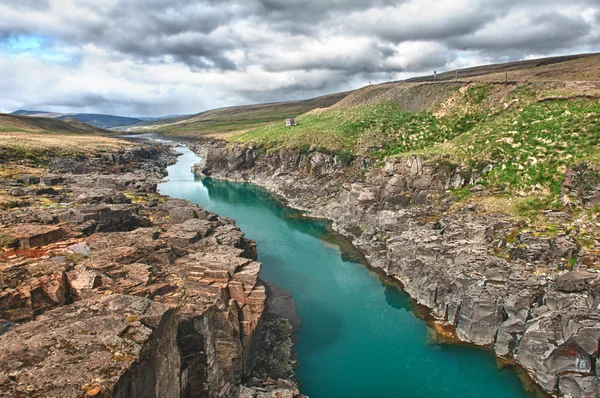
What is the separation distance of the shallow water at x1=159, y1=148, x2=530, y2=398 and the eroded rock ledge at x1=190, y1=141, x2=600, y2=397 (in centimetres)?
206

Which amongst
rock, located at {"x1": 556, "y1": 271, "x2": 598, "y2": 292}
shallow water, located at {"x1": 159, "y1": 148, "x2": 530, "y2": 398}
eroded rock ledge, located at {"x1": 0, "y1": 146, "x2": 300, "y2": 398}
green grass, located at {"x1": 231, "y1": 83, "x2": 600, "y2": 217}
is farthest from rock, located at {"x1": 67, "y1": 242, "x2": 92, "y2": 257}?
green grass, located at {"x1": 231, "y1": 83, "x2": 600, "y2": 217}

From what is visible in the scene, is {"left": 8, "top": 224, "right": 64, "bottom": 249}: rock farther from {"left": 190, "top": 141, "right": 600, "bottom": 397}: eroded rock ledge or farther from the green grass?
the green grass

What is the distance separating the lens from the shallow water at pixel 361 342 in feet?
82.7

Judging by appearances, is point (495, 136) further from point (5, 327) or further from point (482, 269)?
point (5, 327)

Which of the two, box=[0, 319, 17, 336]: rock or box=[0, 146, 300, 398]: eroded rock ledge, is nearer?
box=[0, 146, 300, 398]: eroded rock ledge

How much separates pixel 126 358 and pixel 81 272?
11644 millimetres

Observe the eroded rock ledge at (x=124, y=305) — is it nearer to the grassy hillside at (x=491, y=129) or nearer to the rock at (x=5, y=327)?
the rock at (x=5, y=327)

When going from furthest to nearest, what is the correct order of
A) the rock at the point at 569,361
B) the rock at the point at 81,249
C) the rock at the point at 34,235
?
the rock at the point at 81,249
the rock at the point at 34,235
the rock at the point at 569,361

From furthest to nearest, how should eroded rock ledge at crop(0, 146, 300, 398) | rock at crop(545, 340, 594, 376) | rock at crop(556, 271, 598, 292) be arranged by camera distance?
rock at crop(556, 271, 598, 292), rock at crop(545, 340, 594, 376), eroded rock ledge at crop(0, 146, 300, 398)

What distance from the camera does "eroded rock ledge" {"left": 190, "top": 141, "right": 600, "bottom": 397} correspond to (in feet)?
77.2

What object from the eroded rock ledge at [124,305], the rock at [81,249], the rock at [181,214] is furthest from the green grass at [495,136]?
the rock at [81,249]

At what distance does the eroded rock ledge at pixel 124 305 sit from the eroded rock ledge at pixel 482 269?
1592 cm

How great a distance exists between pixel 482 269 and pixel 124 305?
27.1 m

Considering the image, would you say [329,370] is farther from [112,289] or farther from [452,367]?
[112,289]
